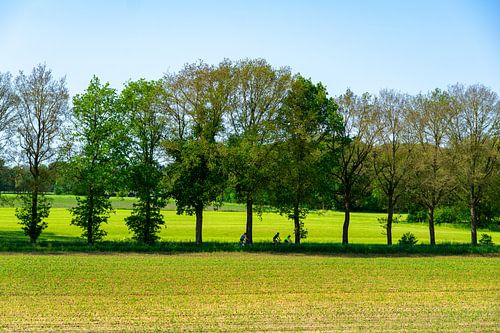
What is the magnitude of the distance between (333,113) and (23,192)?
30810 millimetres

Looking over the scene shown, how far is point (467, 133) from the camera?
56.5 metres

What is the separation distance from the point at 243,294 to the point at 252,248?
22346 millimetres

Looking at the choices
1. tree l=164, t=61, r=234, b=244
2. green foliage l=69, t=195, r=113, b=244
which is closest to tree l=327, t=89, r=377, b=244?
tree l=164, t=61, r=234, b=244

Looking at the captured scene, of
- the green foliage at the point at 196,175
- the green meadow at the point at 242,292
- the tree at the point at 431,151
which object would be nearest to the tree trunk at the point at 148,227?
the green foliage at the point at 196,175

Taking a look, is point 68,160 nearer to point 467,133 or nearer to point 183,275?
point 183,275

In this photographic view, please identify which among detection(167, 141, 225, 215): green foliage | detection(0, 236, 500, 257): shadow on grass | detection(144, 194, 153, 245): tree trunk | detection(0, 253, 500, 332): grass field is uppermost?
detection(167, 141, 225, 215): green foliage

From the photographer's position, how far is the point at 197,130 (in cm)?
5131

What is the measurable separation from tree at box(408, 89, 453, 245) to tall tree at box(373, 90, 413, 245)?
Result: 3.35 feet

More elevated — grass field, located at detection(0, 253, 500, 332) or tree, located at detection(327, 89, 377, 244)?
tree, located at detection(327, 89, 377, 244)

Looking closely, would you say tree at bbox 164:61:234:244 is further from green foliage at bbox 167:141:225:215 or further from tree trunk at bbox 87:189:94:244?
tree trunk at bbox 87:189:94:244

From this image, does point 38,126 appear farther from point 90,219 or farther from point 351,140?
point 351,140

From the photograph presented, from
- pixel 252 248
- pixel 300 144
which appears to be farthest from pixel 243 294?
pixel 300 144

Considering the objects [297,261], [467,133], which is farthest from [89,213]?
[467,133]

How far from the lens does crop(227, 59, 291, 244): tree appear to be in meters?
49.3
